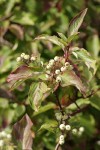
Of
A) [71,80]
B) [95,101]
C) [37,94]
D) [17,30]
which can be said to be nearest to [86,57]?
[71,80]

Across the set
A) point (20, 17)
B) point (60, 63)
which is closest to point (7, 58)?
point (20, 17)

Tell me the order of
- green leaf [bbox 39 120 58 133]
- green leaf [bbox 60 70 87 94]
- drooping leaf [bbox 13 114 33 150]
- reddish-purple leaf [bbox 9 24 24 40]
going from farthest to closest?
reddish-purple leaf [bbox 9 24 24 40], drooping leaf [bbox 13 114 33 150], green leaf [bbox 39 120 58 133], green leaf [bbox 60 70 87 94]

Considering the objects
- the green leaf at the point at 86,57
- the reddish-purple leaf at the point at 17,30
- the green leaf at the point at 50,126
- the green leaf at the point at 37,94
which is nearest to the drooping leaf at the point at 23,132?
the green leaf at the point at 50,126

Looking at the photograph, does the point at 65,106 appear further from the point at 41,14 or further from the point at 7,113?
the point at 41,14

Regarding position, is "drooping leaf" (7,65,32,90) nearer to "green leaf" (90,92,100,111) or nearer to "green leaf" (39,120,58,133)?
"green leaf" (39,120,58,133)

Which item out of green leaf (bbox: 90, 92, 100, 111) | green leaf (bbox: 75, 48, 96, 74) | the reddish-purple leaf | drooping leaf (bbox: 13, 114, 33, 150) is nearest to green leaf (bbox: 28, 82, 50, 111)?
green leaf (bbox: 75, 48, 96, 74)

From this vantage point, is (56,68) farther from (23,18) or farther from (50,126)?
(23,18)
